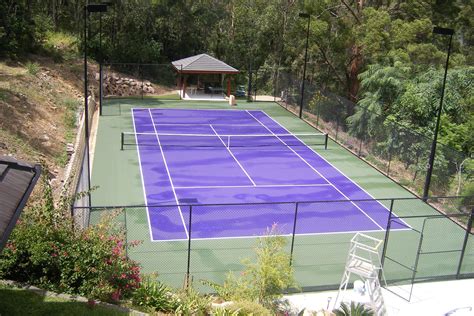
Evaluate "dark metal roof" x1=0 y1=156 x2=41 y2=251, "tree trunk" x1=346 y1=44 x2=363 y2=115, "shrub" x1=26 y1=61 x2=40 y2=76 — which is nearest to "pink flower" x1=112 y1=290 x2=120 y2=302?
"dark metal roof" x1=0 y1=156 x2=41 y2=251

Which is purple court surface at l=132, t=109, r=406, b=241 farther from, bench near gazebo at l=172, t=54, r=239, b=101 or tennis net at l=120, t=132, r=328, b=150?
bench near gazebo at l=172, t=54, r=239, b=101

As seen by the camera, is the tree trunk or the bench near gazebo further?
the bench near gazebo

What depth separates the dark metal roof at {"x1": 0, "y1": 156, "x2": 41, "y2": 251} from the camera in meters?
6.63

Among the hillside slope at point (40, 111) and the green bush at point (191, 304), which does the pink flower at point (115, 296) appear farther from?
the hillside slope at point (40, 111)

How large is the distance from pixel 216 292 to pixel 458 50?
31.7 meters

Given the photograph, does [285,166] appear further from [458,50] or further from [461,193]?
[458,50]

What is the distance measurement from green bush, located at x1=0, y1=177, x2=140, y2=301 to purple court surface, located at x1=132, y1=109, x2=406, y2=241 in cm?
224

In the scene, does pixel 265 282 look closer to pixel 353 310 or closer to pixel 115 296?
pixel 353 310

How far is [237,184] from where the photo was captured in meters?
21.1

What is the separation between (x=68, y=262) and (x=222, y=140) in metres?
18.2

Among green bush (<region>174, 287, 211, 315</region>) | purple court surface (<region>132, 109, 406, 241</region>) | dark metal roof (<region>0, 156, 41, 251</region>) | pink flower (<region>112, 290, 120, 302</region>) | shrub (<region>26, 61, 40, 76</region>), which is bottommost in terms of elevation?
purple court surface (<region>132, 109, 406, 241</region>)

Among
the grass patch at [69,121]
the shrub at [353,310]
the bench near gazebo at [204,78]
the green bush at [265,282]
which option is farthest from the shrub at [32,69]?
the shrub at [353,310]

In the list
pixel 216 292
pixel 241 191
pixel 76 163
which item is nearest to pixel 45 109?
pixel 76 163

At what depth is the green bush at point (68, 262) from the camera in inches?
381
